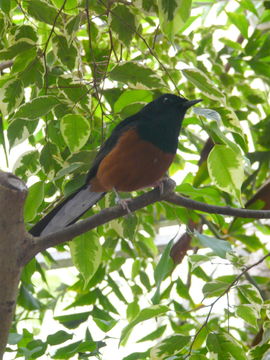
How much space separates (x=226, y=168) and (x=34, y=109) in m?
0.42

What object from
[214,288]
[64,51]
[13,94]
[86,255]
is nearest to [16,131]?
[13,94]

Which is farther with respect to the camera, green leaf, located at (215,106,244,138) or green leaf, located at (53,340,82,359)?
green leaf, located at (53,340,82,359)

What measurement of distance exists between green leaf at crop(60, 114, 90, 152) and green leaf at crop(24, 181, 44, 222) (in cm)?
14

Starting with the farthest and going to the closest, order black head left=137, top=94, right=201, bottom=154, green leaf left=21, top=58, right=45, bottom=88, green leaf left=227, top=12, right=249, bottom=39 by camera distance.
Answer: green leaf left=227, top=12, right=249, bottom=39, black head left=137, top=94, right=201, bottom=154, green leaf left=21, top=58, right=45, bottom=88

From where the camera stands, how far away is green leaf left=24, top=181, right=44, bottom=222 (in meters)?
1.32

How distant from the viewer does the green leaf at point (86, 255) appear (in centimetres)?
135

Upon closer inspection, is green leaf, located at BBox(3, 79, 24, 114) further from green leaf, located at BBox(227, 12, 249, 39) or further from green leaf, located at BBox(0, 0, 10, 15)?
green leaf, located at BBox(227, 12, 249, 39)

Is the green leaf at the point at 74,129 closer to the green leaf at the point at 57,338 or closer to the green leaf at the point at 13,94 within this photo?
the green leaf at the point at 13,94

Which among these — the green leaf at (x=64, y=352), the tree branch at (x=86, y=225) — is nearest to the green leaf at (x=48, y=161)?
the tree branch at (x=86, y=225)

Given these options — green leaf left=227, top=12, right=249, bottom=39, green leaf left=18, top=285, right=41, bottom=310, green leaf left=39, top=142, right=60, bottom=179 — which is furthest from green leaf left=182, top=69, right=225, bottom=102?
green leaf left=18, top=285, right=41, bottom=310

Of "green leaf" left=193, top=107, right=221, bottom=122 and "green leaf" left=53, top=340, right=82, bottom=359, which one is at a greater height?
"green leaf" left=193, top=107, right=221, bottom=122

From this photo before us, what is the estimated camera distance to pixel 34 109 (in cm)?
122

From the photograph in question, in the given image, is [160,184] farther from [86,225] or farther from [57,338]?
[57,338]

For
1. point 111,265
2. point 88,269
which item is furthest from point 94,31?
point 111,265
